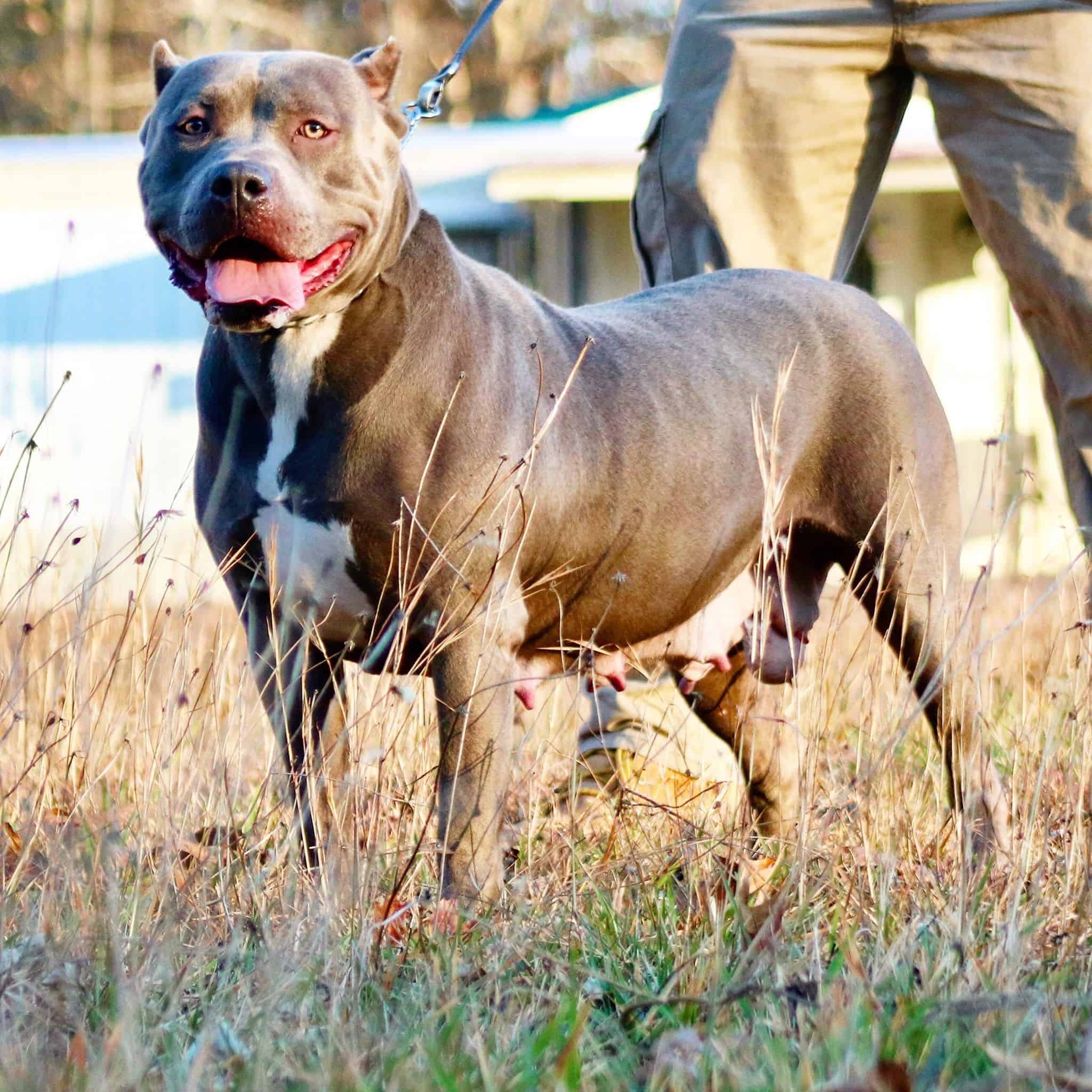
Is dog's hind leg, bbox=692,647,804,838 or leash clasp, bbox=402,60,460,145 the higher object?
leash clasp, bbox=402,60,460,145

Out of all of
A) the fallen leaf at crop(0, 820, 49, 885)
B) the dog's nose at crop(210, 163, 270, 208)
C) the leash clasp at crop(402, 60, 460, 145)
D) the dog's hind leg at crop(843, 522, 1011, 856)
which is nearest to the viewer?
the fallen leaf at crop(0, 820, 49, 885)

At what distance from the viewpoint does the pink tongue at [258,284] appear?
3.00 meters

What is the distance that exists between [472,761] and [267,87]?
4.67 feet

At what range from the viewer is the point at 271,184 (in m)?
2.93

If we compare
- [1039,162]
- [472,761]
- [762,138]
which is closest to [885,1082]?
[472,761]

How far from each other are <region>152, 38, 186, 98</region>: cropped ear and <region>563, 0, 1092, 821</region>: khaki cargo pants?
145 cm

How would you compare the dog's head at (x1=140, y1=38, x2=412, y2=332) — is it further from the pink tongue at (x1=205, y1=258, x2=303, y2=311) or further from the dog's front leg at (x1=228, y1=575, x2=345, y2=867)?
the dog's front leg at (x1=228, y1=575, x2=345, y2=867)

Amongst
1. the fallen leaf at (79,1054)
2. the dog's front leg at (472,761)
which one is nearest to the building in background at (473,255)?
the dog's front leg at (472,761)

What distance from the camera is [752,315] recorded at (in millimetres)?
3881

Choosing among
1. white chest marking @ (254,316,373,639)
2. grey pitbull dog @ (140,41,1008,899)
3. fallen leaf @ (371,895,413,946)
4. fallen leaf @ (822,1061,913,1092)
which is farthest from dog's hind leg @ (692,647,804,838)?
fallen leaf @ (822,1061,913,1092)

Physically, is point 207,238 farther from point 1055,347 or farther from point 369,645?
point 1055,347

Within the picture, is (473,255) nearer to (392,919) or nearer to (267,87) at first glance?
(267,87)

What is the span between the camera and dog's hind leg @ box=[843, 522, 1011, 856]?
11.7 feet

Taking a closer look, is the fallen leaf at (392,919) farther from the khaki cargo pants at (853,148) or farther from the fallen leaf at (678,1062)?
the khaki cargo pants at (853,148)
